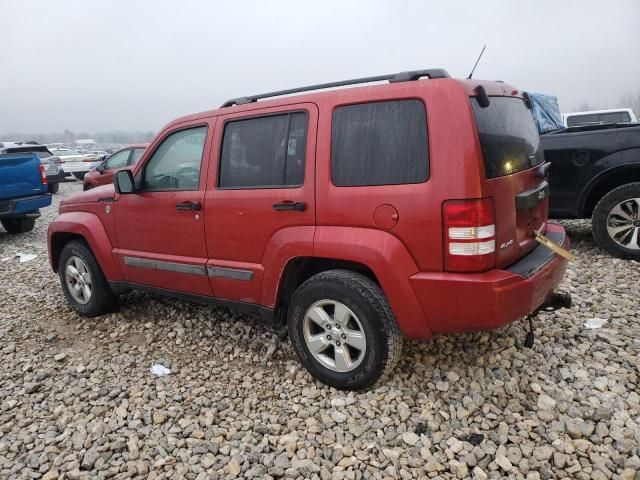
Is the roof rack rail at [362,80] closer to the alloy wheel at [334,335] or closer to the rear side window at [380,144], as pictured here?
the rear side window at [380,144]

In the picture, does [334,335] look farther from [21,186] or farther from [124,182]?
[21,186]

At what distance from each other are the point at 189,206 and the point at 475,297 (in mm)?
2078

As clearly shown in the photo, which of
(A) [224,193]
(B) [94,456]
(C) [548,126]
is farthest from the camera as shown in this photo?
(C) [548,126]

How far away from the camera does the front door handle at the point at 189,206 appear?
132 inches

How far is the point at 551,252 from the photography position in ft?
9.66

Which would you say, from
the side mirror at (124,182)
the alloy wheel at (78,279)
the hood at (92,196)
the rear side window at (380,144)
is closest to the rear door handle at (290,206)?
the rear side window at (380,144)

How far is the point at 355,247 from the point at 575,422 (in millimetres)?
1523

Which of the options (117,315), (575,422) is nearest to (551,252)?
Answer: (575,422)

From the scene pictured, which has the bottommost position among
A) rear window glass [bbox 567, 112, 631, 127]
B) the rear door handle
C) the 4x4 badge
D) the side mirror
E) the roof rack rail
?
the 4x4 badge

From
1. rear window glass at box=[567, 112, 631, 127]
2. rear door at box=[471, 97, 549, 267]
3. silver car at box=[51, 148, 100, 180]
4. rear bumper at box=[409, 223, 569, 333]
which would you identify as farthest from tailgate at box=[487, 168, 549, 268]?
silver car at box=[51, 148, 100, 180]

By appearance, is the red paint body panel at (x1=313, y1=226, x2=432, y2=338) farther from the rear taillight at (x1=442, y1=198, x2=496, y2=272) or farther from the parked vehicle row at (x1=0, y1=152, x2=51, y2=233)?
the parked vehicle row at (x1=0, y1=152, x2=51, y2=233)

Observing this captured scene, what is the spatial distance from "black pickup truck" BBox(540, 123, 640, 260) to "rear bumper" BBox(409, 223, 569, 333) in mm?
3056

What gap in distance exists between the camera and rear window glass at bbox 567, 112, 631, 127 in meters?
12.9

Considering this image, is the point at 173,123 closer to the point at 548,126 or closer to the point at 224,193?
the point at 224,193
